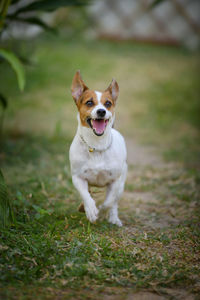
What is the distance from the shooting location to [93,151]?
3.13 m

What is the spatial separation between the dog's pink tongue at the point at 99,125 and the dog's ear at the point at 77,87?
308mm

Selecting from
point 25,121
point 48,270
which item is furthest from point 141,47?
point 48,270

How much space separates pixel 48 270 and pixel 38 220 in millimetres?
735

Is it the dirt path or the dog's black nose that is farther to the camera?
the dog's black nose

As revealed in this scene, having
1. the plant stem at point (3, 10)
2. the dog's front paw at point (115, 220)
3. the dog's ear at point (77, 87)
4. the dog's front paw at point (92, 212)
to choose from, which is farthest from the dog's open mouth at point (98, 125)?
the plant stem at point (3, 10)

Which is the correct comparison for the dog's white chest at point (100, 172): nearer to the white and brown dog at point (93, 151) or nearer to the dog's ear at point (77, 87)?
the white and brown dog at point (93, 151)

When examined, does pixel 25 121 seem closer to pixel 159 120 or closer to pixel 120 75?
pixel 159 120

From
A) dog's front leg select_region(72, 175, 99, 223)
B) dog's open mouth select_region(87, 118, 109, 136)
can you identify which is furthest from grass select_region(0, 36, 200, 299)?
dog's open mouth select_region(87, 118, 109, 136)

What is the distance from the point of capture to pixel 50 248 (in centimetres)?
267

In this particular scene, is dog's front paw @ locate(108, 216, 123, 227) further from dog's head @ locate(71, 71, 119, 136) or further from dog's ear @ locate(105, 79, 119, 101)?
dog's ear @ locate(105, 79, 119, 101)

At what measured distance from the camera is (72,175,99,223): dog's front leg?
10.1 ft

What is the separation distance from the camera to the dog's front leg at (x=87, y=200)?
3066 mm

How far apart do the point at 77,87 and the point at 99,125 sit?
15.6 inches

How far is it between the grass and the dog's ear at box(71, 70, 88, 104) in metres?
0.92
